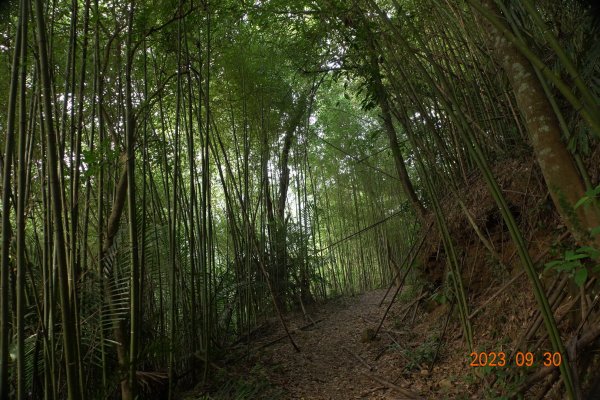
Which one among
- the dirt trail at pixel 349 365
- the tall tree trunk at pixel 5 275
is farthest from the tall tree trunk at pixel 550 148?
the tall tree trunk at pixel 5 275

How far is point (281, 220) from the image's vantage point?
241 inches

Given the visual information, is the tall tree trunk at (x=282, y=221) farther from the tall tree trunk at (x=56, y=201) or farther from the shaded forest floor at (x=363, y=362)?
the tall tree trunk at (x=56, y=201)

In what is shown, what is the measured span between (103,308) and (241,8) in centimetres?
299

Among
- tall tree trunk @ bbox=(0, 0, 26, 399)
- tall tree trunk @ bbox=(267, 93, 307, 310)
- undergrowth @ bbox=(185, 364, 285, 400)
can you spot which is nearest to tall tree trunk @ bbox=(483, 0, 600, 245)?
tall tree trunk @ bbox=(0, 0, 26, 399)

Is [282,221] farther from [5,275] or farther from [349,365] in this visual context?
[5,275]

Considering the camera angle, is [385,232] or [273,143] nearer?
[273,143]

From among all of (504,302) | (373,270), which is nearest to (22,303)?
(504,302)

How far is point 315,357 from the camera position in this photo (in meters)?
A: 3.88

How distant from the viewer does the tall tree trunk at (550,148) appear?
1591 millimetres

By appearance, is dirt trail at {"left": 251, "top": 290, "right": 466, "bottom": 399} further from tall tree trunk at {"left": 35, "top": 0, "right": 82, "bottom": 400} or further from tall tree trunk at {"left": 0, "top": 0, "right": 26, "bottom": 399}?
tall tree trunk at {"left": 0, "top": 0, "right": 26, "bottom": 399}

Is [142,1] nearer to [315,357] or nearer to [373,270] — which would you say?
[315,357]

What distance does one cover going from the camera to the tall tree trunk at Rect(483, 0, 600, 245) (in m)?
1.59
